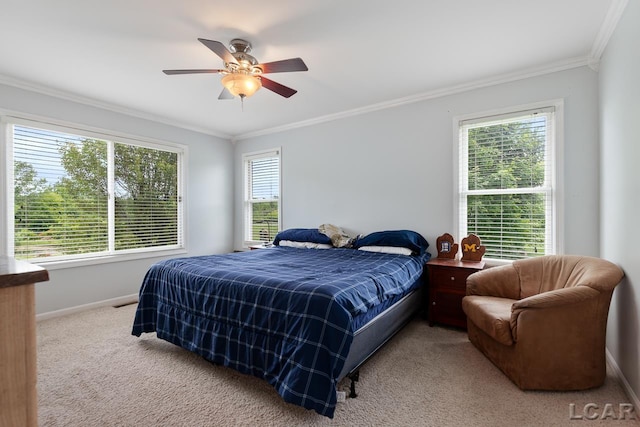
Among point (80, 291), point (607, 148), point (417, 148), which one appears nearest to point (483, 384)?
point (607, 148)

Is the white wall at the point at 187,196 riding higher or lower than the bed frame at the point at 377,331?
higher

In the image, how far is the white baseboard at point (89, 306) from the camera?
10.9 ft

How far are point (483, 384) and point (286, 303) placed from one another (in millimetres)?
1433

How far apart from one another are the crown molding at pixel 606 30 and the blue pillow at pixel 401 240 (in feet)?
7.15

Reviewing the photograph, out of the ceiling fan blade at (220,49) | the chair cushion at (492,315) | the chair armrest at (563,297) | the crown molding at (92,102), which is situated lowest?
the chair cushion at (492,315)

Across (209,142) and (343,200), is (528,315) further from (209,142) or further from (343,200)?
(209,142)

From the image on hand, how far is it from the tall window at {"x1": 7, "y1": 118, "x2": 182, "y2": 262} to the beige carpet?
131 cm

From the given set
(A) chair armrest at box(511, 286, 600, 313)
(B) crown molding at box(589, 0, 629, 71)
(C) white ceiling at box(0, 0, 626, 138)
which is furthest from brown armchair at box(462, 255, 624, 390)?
(C) white ceiling at box(0, 0, 626, 138)

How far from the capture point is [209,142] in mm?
5043

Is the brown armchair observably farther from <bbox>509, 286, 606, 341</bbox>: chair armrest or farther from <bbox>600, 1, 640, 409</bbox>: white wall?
<bbox>600, 1, 640, 409</bbox>: white wall

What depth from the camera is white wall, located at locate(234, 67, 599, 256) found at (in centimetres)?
277

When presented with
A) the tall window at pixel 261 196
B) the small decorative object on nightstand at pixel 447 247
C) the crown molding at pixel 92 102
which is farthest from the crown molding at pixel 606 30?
the crown molding at pixel 92 102

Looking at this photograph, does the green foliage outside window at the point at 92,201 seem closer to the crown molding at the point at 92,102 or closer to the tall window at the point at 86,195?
the tall window at the point at 86,195

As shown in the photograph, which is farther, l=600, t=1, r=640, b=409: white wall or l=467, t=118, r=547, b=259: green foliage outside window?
l=467, t=118, r=547, b=259: green foliage outside window
